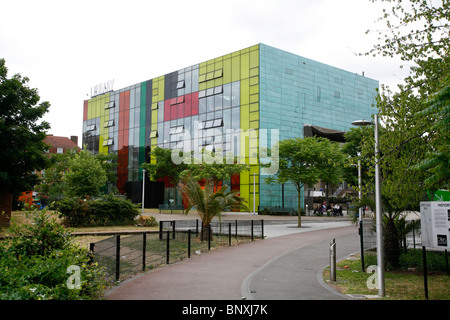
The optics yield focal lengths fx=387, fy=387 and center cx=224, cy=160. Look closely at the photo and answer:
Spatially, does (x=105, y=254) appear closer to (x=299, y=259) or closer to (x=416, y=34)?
(x=299, y=259)

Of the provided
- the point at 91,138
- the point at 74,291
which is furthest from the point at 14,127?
the point at 91,138

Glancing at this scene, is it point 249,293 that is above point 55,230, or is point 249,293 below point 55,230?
below

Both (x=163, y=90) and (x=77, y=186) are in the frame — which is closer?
(x=77, y=186)

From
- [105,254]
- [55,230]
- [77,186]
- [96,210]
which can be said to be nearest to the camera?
[55,230]

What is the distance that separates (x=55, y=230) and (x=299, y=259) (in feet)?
28.5

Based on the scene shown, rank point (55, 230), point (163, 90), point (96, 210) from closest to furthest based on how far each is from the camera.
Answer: point (55, 230)
point (96, 210)
point (163, 90)

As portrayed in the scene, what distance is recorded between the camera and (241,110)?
50.9m

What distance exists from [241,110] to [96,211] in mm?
29525

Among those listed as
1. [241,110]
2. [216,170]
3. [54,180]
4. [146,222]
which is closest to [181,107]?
[241,110]

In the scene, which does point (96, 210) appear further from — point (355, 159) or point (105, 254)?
point (355, 159)

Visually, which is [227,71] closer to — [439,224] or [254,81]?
[254,81]

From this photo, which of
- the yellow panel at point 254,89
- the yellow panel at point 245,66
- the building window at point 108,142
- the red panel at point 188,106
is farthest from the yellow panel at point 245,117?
the building window at point 108,142

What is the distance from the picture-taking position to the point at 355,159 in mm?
9500

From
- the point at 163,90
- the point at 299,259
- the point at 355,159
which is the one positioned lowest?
the point at 299,259
